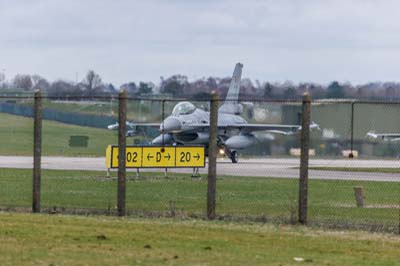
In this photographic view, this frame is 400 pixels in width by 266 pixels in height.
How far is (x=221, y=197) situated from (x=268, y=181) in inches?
284

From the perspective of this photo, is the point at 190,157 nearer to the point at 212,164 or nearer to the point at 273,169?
the point at 212,164

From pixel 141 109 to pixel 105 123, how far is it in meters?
28.7

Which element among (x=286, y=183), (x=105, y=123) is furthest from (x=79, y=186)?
(x=105, y=123)

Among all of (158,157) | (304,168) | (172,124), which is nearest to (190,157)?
(158,157)

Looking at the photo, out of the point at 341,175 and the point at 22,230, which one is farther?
the point at 341,175

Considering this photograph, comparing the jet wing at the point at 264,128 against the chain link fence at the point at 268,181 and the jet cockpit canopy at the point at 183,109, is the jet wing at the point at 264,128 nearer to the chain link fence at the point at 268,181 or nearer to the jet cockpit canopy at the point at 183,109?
the chain link fence at the point at 268,181

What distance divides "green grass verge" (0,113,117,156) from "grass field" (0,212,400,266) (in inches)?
1695

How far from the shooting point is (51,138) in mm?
71750

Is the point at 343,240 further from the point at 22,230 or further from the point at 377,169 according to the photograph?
the point at 377,169

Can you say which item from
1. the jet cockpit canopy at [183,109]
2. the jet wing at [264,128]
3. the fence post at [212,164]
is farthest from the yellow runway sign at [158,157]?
the jet cockpit canopy at [183,109]

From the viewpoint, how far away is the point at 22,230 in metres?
16.1

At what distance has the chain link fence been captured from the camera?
2130 cm

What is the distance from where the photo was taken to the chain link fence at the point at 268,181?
21297 millimetres

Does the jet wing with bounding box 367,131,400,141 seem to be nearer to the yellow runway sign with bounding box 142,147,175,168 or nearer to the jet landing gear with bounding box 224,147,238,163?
the jet landing gear with bounding box 224,147,238,163
